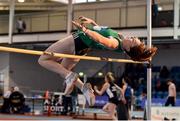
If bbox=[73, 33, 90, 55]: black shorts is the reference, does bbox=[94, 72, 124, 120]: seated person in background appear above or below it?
below

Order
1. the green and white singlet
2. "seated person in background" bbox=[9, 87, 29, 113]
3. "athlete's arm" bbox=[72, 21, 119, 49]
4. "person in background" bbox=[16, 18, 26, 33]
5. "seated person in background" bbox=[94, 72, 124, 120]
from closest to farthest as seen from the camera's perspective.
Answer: "athlete's arm" bbox=[72, 21, 119, 49] < the green and white singlet < "seated person in background" bbox=[94, 72, 124, 120] < "seated person in background" bbox=[9, 87, 29, 113] < "person in background" bbox=[16, 18, 26, 33]

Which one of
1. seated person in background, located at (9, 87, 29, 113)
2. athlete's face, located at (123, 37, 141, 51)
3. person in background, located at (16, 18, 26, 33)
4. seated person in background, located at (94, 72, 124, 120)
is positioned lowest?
seated person in background, located at (9, 87, 29, 113)

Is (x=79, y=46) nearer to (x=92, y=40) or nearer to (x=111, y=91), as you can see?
(x=92, y=40)

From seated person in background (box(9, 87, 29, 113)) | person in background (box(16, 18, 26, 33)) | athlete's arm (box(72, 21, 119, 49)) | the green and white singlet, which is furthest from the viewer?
person in background (box(16, 18, 26, 33))

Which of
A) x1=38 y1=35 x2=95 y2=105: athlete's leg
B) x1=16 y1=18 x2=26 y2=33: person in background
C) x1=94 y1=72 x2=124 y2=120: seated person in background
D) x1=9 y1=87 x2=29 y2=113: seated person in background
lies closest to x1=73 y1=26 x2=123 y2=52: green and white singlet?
x1=38 y1=35 x2=95 y2=105: athlete's leg

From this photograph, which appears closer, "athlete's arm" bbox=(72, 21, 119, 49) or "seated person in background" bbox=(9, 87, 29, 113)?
"athlete's arm" bbox=(72, 21, 119, 49)

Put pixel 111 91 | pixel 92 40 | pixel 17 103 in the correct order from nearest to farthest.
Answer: pixel 92 40
pixel 111 91
pixel 17 103

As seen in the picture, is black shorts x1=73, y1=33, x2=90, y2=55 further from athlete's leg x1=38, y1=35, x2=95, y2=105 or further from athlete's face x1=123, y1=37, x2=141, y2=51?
athlete's face x1=123, y1=37, x2=141, y2=51

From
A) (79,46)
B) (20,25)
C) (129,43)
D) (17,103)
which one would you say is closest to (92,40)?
(79,46)

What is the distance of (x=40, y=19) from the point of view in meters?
22.8

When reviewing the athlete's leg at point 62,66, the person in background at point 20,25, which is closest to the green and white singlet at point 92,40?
the athlete's leg at point 62,66

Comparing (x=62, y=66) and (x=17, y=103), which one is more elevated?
(x=62, y=66)

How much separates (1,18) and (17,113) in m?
6.50

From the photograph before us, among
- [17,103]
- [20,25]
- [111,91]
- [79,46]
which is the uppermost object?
[20,25]
